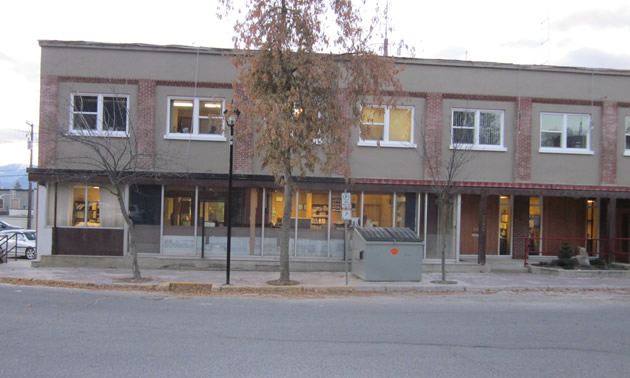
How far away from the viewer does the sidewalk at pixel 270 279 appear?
13.5m

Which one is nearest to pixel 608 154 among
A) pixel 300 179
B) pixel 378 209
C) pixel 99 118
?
pixel 378 209

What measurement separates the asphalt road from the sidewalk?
1.25 metres

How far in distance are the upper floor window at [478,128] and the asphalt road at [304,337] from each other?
7.31 m

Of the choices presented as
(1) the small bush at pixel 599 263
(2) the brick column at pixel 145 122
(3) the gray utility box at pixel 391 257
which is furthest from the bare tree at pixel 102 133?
(1) the small bush at pixel 599 263

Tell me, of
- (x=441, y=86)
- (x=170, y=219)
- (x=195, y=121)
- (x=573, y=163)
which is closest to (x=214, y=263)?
(x=170, y=219)

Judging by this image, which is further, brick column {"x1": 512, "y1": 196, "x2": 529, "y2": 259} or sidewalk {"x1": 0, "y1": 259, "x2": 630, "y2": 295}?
brick column {"x1": 512, "y1": 196, "x2": 529, "y2": 259}

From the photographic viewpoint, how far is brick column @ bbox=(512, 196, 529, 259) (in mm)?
19688

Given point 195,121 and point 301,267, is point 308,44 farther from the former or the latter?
point 301,267

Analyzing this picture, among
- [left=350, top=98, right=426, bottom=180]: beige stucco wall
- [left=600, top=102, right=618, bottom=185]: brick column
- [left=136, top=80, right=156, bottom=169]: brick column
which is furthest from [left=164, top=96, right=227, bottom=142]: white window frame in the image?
[left=600, top=102, right=618, bottom=185]: brick column

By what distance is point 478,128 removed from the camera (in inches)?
717

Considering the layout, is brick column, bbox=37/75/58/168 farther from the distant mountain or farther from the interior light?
the distant mountain

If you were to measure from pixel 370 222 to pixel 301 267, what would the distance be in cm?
291

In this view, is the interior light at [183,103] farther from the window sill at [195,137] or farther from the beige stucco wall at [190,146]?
the window sill at [195,137]

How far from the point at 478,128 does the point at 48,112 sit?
1480 cm
